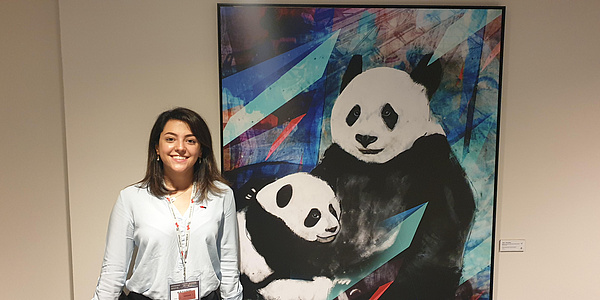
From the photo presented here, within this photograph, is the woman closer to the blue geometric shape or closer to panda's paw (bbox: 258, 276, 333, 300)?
the blue geometric shape

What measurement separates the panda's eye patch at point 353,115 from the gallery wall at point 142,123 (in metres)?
0.53

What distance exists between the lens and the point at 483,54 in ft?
6.33

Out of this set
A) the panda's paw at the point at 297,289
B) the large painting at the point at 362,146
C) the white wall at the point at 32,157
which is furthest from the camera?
the panda's paw at the point at 297,289

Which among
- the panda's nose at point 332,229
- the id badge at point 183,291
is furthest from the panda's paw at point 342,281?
the id badge at point 183,291

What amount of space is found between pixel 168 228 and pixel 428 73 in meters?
1.39

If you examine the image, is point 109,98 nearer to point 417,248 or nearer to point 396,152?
point 396,152

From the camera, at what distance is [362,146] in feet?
6.41

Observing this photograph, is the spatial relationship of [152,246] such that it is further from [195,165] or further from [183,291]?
[195,165]

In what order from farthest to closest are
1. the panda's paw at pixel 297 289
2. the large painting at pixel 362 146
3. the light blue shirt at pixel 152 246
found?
the panda's paw at pixel 297 289, the large painting at pixel 362 146, the light blue shirt at pixel 152 246

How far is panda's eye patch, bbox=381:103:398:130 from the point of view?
76.5 inches

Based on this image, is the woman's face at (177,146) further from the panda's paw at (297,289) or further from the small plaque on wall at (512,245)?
the small plaque on wall at (512,245)

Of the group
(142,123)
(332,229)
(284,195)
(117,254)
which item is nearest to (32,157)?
(142,123)

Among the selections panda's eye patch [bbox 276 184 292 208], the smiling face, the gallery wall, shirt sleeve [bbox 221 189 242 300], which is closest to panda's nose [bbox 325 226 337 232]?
panda's eye patch [bbox 276 184 292 208]

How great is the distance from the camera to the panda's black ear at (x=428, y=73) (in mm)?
1924
